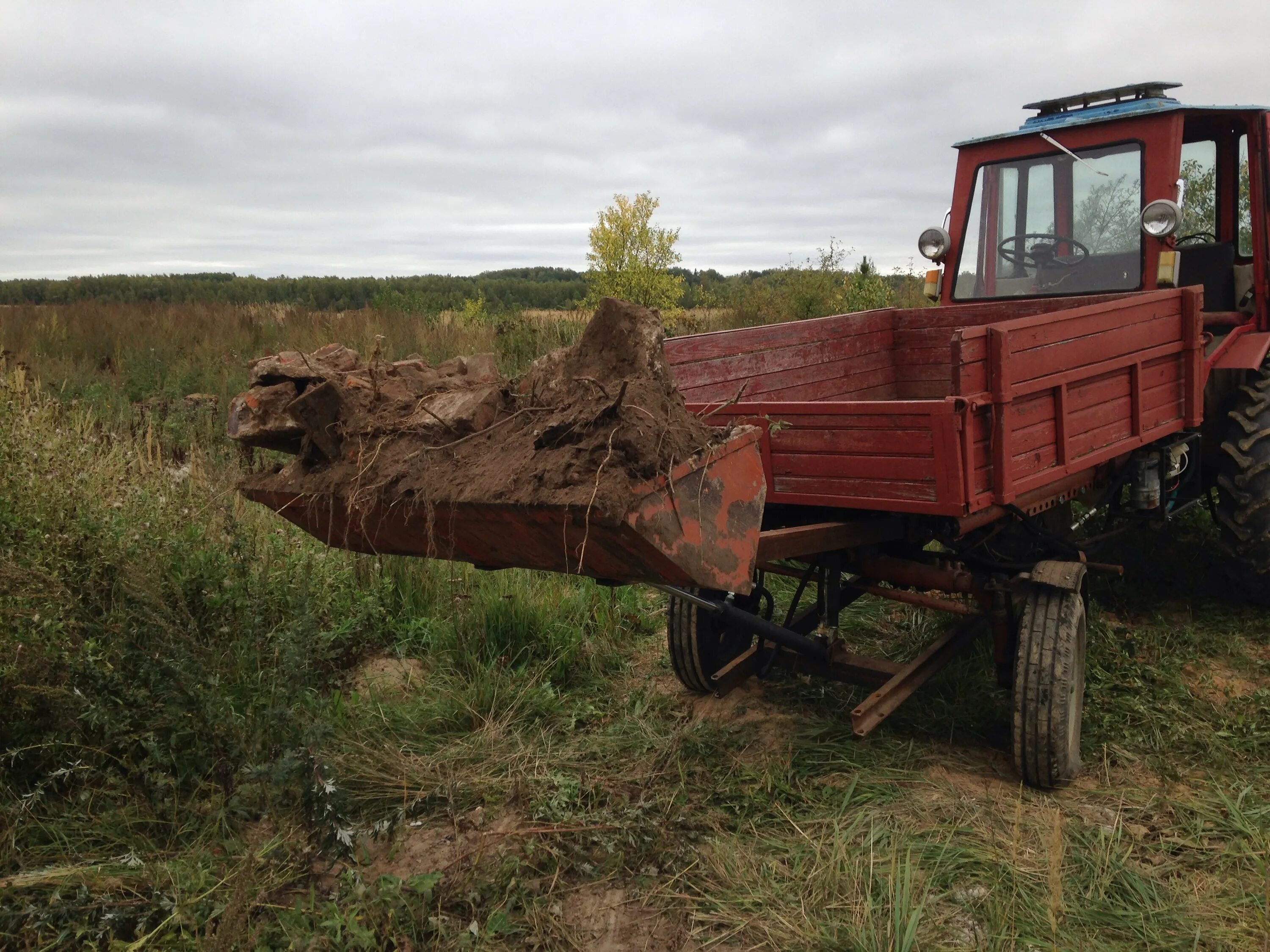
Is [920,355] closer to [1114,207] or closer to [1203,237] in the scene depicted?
[1114,207]

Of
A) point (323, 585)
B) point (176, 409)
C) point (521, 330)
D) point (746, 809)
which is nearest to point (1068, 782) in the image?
point (746, 809)

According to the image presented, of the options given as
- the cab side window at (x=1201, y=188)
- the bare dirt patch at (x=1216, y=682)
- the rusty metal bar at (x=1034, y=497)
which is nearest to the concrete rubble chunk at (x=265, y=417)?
the rusty metal bar at (x=1034, y=497)

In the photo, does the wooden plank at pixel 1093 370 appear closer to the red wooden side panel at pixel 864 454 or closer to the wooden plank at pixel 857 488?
the red wooden side panel at pixel 864 454

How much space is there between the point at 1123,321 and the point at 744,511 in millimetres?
2344

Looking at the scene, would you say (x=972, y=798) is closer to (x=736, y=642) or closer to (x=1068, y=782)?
(x=1068, y=782)

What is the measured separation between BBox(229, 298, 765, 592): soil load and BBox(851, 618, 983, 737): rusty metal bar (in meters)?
1.15

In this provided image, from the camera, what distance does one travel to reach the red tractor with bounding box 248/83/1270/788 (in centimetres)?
290

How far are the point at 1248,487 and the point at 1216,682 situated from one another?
40.9 inches

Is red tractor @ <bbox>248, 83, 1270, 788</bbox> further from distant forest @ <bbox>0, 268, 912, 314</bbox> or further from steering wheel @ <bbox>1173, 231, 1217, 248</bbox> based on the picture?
distant forest @ <bbox>0, 268, 912, 314</bbox>

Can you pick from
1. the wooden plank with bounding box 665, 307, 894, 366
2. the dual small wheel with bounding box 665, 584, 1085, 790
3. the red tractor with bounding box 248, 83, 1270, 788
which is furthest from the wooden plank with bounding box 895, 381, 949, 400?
the dual small wheel with bounding box 665, 584, 1085, 790

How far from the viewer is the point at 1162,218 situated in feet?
16.3

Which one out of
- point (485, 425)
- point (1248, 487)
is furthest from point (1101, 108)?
point (485, 425)

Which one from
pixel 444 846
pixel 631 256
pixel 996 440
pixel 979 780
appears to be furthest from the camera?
pixel 631 256

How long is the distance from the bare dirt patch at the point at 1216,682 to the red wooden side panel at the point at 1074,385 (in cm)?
119
